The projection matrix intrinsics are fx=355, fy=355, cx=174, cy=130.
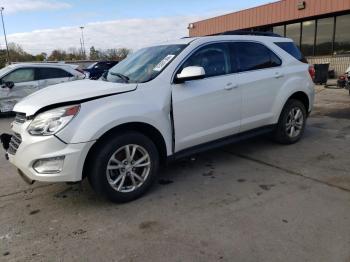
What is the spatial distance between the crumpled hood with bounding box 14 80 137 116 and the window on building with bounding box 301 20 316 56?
57.5ft

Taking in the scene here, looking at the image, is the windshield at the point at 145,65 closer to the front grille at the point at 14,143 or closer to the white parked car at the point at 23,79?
the front grille at the point at 14,143

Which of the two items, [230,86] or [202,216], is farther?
[230,86]

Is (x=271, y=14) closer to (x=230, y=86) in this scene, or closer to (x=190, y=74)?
(x=230, y=86)

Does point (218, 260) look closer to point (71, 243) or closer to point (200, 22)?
point (71, 243)

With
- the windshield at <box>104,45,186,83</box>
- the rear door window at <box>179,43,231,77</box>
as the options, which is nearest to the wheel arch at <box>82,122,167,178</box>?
the windshield at <box>104,45,186,83</box>

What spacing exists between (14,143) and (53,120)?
661mm

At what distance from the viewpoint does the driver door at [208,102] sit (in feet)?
14.2

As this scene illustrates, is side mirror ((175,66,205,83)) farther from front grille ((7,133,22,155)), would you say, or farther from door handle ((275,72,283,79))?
front grille ((7,133,22,155))

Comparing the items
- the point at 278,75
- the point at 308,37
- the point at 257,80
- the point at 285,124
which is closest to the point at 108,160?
the point at 257,80

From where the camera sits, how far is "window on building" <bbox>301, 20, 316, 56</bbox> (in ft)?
62.5

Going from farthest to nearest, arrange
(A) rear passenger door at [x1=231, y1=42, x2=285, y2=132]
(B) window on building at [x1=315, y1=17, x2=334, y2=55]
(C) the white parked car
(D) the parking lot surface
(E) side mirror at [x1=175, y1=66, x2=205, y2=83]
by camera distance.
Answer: (B) window on building at [x1=315, y1=17, x2=334, y2=55] < (C) the white parked car < (A) rear passenger door at [x1=231, y1=42, x2=285, y2=132] < (E) side mirror at [x1=175, y1=66, x2=205, y2=83] < (D) the parking lot surface

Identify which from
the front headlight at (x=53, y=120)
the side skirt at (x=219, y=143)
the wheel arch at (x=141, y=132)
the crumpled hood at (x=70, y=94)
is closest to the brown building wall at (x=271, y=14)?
the side skirt at (x=219, y=143)

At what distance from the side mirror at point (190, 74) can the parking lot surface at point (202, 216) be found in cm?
132

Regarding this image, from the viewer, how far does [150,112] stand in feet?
13.2
